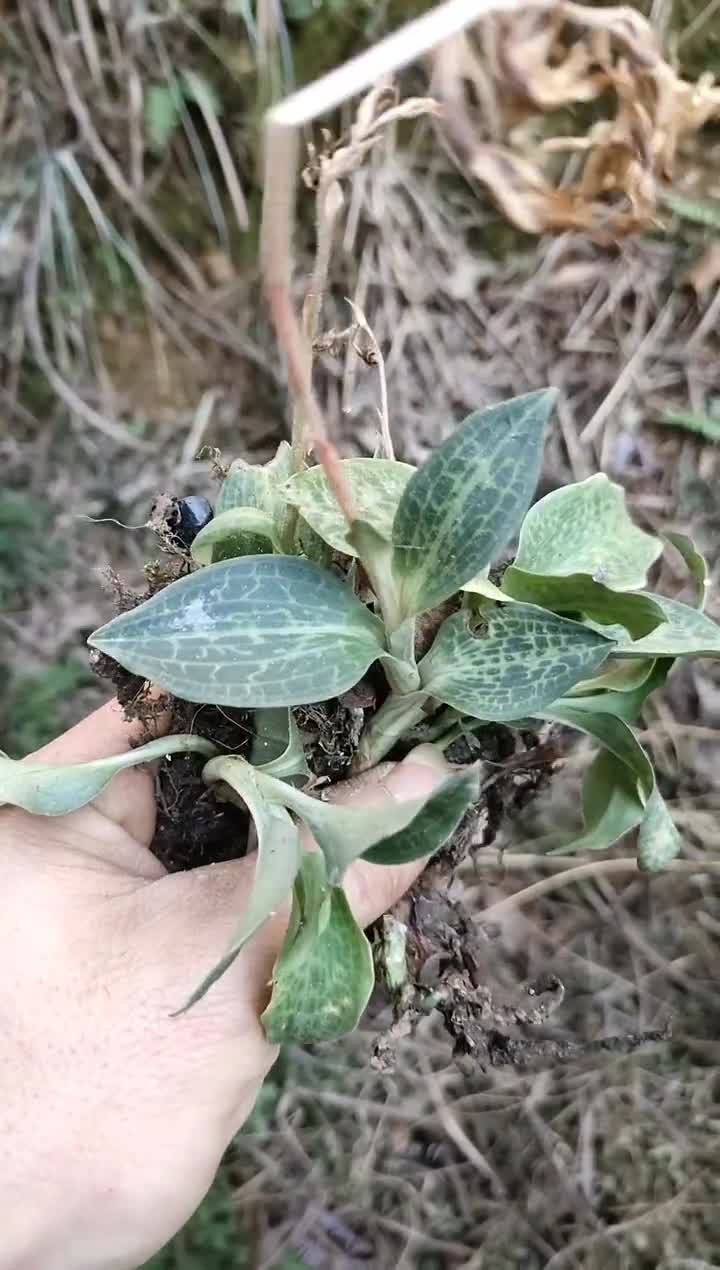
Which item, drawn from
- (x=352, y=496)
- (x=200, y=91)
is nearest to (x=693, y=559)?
(x=352, y=496)

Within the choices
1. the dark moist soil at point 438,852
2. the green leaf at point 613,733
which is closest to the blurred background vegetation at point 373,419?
the dark moist soil at point 438,852

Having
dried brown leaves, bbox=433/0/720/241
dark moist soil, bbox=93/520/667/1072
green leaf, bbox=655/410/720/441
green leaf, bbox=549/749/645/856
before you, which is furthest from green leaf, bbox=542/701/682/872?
dried brown leaves, bbox=433/0/720/241

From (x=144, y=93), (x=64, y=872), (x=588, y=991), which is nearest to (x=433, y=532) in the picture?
(x=64, y=872)

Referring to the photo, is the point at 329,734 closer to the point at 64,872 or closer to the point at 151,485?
the point at 64,872

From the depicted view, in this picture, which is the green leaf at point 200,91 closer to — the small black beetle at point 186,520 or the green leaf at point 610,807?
the small black beetle at point 186,520

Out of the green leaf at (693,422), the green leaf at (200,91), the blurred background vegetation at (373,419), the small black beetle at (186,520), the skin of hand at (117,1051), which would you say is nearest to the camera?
the skin of hand at (117,1051)

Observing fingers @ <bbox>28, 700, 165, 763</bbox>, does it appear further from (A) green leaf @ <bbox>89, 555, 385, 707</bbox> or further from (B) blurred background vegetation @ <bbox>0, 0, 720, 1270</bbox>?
(B) blurred background vegetation @ <bbox>0, 0, 720, 1270</bbox>

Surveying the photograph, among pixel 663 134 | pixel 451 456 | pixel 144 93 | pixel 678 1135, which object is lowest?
pixel 678 1135
